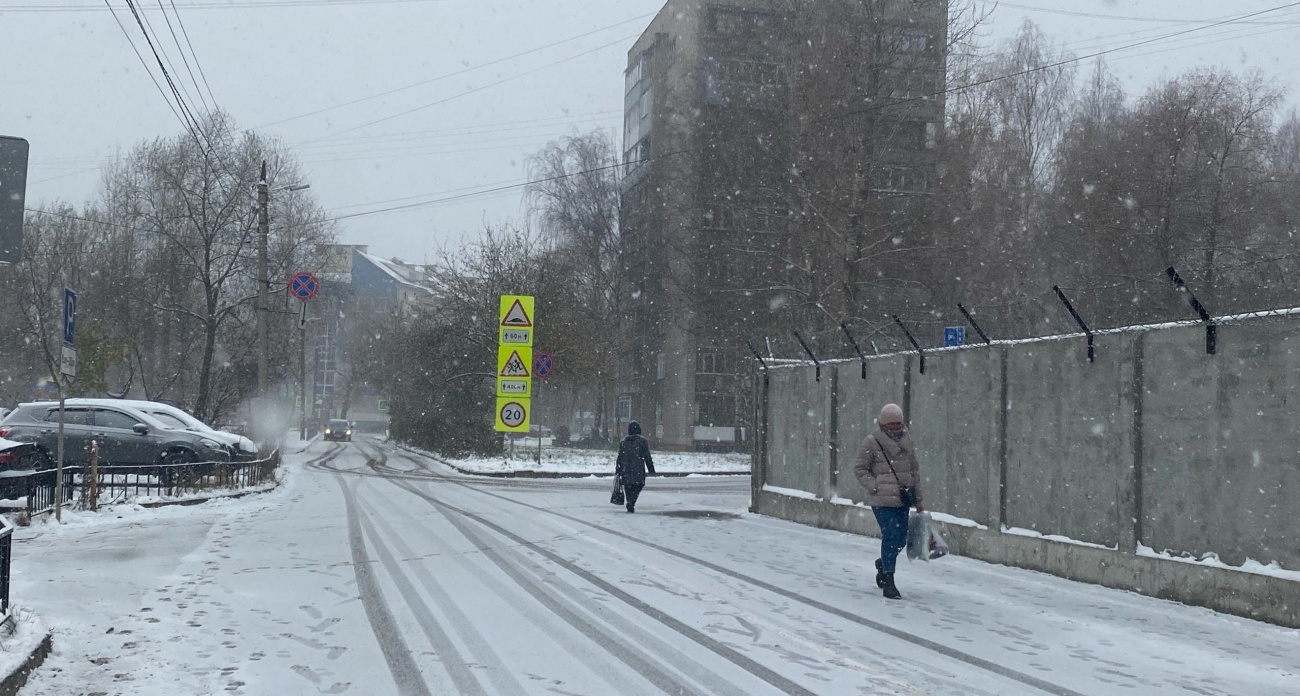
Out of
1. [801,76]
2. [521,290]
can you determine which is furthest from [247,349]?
[801,76]

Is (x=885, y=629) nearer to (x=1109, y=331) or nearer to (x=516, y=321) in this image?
(x=1109, y=331)

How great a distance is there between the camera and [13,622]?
6840 mm

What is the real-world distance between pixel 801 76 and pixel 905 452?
827 inches

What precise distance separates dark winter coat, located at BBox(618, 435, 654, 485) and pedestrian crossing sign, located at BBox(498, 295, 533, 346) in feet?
36.4

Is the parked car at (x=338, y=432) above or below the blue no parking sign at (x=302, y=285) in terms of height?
below

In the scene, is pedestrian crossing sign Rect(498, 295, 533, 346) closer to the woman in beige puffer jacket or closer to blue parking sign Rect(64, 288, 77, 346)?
blue parking sign Rect(64, 288, 77, 346)

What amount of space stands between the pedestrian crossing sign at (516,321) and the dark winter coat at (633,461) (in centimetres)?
1110

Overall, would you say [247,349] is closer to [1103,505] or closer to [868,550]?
[868,550]

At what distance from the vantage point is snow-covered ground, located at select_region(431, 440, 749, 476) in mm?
33919

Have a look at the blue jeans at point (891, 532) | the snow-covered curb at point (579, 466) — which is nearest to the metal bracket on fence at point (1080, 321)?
the blue jeans at point (891, 532)

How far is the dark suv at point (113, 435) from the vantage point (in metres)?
22.4

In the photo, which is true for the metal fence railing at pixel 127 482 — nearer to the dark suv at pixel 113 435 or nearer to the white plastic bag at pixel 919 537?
the dark suv at pixel 113 435

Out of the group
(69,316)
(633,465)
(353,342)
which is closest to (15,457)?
(69,316)

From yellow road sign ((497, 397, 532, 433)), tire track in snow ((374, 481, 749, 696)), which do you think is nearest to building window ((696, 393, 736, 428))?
yellow road sign ((497, 397, 532, 433))
